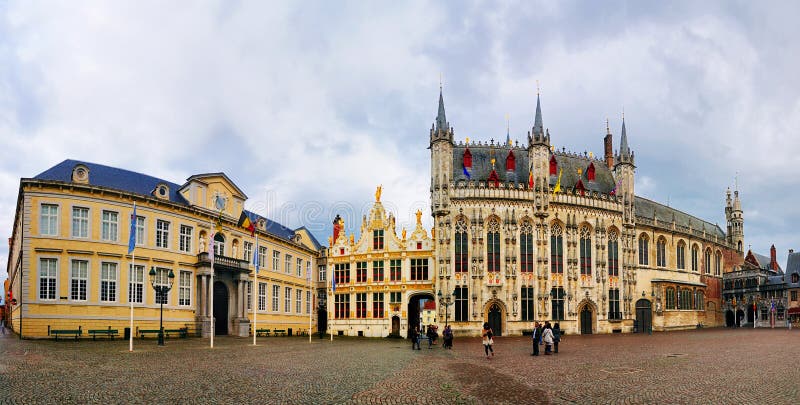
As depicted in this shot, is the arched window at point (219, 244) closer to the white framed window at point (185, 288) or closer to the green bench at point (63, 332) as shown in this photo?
the white framed window at point (185, 288)

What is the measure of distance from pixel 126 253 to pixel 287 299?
23.7 m

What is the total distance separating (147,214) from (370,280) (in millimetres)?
23766

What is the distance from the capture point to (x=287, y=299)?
65.7 meters

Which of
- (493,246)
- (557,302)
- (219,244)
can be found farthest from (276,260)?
(557,302)

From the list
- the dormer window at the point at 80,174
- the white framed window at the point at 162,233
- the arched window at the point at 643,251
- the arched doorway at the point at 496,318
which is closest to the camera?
the dormer window at the point at 80,174

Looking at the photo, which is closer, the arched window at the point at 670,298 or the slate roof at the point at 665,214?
the arched window at the point at 670,298

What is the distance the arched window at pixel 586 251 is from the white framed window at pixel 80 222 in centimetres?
4434

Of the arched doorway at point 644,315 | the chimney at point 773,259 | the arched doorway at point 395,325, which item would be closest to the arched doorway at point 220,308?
the arched doorway at point 395,325

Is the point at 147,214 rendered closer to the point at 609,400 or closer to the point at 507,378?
the point at 507,378

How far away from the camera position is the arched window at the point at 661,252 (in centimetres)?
7119

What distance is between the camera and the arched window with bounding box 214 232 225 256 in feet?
177

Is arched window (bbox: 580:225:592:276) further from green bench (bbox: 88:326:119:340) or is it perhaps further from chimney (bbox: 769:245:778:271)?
chimney (bbox: 769:245:778:271)

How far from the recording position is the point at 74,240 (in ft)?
136

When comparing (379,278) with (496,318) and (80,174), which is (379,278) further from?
(80,174)
